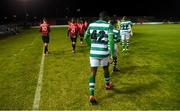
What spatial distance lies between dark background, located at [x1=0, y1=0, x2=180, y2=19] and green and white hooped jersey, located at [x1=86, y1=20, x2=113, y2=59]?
80933 millimetres

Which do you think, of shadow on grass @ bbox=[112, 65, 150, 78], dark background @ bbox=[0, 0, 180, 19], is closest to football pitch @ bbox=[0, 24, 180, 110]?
shadow on grass @ bbox=[112, 65, 150, 78]

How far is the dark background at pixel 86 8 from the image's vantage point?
9088 centimetres

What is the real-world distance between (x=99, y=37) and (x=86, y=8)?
87.7 m

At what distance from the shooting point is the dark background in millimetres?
90875

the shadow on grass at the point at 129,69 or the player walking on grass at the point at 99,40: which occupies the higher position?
the player walking on grass at the point at 99,40

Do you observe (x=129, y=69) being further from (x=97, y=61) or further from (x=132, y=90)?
(x=97, y=61)

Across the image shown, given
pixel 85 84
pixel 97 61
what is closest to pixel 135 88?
pixel 85 84

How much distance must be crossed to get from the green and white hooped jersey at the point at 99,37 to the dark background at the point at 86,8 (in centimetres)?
8093

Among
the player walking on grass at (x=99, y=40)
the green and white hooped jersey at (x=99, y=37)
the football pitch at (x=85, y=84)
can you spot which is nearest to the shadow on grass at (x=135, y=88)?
the football pitch at (x=85, y=84)

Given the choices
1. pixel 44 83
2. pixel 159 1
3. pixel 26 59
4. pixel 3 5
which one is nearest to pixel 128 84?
pixel 44 83

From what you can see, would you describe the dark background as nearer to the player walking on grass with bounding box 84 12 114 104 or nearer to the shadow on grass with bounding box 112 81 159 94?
the shadow on grass with bounding box 112 81 159 94

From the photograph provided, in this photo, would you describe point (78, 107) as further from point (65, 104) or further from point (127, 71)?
point (127, 71)

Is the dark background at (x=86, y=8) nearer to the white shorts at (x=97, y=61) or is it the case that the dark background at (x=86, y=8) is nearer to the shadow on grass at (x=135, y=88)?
the shadow on grass at (x=135, y=88)

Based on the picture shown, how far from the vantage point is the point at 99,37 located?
364 inches
